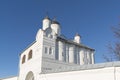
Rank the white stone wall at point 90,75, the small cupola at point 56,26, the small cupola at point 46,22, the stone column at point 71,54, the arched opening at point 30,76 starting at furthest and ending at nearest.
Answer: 1. the small cupola at point 56,26
2. the small cupola at point 46,22
3. the stone column at point 71,54
4. the arched opening at point 30,76
5. the white stone wall at point 90,75

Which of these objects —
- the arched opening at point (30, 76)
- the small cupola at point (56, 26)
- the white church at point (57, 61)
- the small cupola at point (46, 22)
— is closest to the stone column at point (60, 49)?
the white church at point (57, 61)

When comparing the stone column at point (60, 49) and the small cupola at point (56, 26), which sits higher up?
the small cupola at point (56, 26)

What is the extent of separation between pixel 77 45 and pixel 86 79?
13184 millimetres

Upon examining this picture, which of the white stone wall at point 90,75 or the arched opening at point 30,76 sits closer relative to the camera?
the white stone wall at point 90,75

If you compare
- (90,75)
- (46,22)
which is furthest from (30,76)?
(90,75)

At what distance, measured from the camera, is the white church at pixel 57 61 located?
595 inches

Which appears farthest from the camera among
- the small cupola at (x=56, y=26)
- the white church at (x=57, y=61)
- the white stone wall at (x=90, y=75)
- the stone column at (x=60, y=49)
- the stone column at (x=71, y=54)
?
the small cupola at (x=56, y=26)

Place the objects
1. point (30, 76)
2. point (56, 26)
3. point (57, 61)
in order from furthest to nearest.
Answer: point (56, 26) < point (30, 76) < point (57, 61)

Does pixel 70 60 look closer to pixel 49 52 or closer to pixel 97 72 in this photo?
pixel 49 52

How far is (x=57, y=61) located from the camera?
2448cm

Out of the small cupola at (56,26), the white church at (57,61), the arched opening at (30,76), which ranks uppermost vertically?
the small cupola at (56,26)

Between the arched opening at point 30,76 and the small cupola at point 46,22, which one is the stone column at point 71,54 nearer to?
the small cupola at point 46,22

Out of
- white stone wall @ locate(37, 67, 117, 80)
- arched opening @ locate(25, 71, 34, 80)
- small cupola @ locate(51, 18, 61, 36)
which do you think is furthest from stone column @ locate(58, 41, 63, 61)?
white stone wall @ locate(37, 67, 117, 80)

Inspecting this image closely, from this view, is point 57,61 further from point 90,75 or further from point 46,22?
point 90,75
